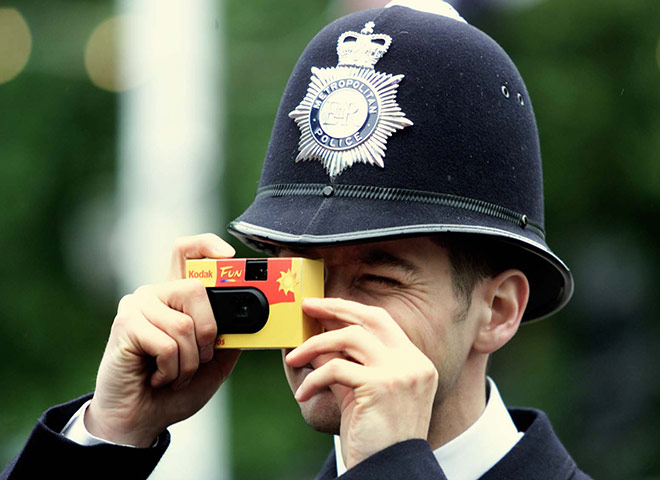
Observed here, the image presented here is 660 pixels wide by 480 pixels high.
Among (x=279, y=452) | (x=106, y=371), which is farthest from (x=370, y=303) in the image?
(x=279, y=452)

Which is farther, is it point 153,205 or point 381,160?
point 153,205

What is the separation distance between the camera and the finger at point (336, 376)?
9.53ft

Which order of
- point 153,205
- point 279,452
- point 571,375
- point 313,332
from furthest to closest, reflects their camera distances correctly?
1. point 279,452
2. point 571,375
3. point 153,205
4. point 313,332

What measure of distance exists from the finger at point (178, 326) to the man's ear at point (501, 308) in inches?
37.3

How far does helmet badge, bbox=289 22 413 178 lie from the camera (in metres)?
3.33

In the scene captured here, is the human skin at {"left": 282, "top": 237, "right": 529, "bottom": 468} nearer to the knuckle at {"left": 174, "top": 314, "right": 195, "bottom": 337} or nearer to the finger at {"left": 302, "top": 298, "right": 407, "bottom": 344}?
the finger at {"left": 302, "top": 298, "right": 407, "bottom": 344}

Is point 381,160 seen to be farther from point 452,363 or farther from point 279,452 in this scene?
point 279,452

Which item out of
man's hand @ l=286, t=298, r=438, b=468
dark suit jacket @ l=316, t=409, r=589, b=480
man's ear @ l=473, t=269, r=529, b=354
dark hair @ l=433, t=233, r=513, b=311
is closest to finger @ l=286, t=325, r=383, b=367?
man's hand @ l=286, t=298, r=438, b=468

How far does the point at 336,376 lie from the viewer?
2.92 meters

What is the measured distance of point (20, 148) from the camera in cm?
1474

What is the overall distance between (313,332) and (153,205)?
26.5 feet

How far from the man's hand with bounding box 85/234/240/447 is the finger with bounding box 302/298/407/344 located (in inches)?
14.2

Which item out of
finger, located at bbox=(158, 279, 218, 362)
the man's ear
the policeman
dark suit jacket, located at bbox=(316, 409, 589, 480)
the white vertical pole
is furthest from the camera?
the white vertical pole

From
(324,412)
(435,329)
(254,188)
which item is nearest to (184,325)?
(324,412)
